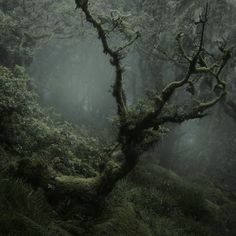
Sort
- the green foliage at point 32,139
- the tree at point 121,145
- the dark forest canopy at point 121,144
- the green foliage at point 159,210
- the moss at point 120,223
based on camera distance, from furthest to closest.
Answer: the green foliage at point 32,139
the tree at point 121,145
the green foliage at point 159,210
the dark forest canopy at point 121,144
the moss at point 120,223

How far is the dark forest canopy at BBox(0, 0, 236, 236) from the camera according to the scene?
12.2 m

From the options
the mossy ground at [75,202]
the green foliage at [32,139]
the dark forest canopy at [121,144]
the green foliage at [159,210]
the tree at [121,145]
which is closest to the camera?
the mossy ground at [75,202]

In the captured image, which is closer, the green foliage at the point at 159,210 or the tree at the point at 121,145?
the green foliage at the point at 159,210

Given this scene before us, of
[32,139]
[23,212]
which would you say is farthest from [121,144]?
[23,212]

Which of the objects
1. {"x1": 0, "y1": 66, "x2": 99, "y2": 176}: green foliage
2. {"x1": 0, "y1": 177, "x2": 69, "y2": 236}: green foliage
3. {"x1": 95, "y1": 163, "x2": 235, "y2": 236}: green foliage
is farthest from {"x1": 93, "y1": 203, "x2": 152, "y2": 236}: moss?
{"x1": 0, "y1": 66, "x2": 99, "y2": 176}: green foliage

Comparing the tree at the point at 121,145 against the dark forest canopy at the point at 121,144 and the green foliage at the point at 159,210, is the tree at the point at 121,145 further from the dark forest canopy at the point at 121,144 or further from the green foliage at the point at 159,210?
the green foliage at the point at 159,210

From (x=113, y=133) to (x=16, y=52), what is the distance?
280 inches

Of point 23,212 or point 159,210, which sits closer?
point 23,212

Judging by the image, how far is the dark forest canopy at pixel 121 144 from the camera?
12.2m

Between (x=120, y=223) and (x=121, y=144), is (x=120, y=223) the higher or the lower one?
the lower one

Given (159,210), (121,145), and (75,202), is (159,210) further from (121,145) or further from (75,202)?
(75,202)

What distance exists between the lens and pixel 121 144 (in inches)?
532

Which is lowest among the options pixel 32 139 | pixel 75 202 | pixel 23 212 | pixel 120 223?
pixel 23 212

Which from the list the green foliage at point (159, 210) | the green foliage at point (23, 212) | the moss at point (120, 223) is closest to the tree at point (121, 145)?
the moss at point (120, 223)
